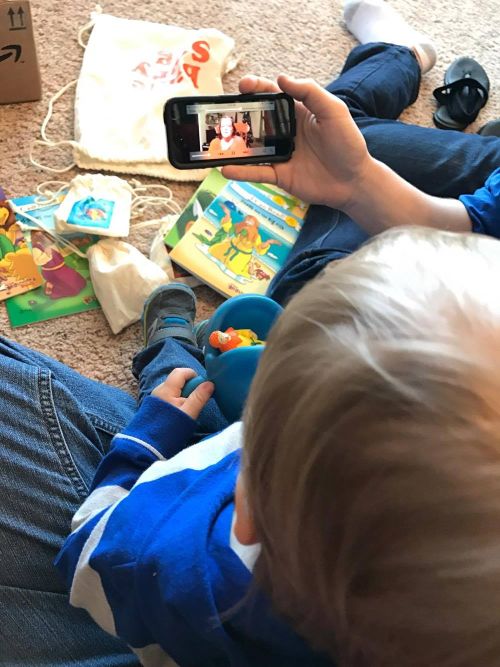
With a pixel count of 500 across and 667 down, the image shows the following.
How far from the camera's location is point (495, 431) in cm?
35

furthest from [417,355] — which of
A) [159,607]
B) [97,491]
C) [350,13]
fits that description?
[350,13]

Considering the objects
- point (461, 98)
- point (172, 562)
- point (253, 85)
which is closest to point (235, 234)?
point (253, 85)

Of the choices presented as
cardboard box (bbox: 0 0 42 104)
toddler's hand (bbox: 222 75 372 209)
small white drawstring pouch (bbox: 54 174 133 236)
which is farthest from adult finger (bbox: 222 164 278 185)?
cardboard box (bbox: 0 0 42 104)

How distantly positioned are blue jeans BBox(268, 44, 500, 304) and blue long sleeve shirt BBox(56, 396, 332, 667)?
34 cm

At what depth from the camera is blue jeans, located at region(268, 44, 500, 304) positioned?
0.96 m

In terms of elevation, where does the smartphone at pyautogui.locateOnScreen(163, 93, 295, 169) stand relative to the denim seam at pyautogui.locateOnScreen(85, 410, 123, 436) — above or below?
above

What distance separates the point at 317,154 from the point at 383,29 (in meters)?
0.53

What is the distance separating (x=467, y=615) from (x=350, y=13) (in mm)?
1187

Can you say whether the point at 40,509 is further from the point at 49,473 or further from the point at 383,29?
the point at 383,29

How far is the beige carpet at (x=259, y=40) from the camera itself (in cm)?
111

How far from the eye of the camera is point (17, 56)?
106 centimetres

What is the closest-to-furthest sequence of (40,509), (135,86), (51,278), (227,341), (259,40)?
(40,509) → (227,341) → (51,278) → (135,86) → (259,40)

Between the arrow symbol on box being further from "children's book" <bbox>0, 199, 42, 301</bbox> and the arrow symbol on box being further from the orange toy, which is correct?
the orange toy

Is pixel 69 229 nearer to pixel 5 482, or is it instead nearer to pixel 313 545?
pixel 5 482
